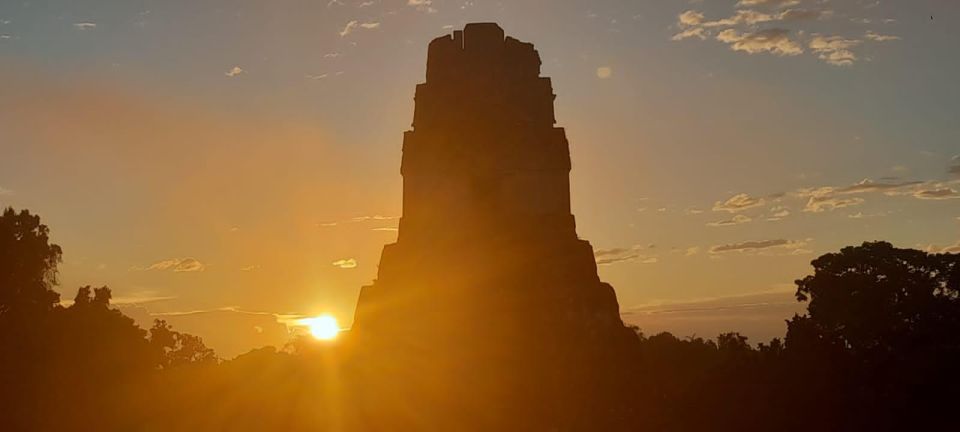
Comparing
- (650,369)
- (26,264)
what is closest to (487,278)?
(650,369)

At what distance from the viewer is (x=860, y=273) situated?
34.6 meters

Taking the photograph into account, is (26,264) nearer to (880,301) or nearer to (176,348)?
(176,348)

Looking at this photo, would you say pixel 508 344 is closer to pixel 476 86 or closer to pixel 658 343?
pixel 476 86

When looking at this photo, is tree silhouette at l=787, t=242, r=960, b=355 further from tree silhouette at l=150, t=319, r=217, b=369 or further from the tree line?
tree silhouette at l=150, t=319, r=217, b=369

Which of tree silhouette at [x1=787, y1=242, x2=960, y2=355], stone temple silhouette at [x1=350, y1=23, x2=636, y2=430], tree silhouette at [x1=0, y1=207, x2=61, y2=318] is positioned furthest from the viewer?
tree silhouette at [x1=0, y1=207, x2=61, y2=318]

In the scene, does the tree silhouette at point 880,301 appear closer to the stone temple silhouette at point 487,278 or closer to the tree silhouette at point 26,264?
the stone temple silhouette at point 487,278

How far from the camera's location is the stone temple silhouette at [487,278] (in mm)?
23062

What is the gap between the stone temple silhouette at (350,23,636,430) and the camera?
23062 mm

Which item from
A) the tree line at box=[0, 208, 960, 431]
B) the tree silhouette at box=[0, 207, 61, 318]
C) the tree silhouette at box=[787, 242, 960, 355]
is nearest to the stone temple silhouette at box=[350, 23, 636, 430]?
the tree line at box=[0, 208, 960, 431]

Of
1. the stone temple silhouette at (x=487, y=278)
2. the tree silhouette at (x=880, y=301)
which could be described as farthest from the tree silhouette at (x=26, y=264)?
the tree silhouette at (x=880, y=301)

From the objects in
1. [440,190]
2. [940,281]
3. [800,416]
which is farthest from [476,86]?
[940,281]

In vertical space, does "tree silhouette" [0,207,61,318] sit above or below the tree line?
above

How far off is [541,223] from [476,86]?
441 centimetres

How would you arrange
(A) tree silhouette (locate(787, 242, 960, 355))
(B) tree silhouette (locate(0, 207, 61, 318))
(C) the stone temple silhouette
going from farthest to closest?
(B) tree silhouette (locate(0, 207, 61, 318))
(A) tree silhouette (locate(787, 242, 960, 355))
(C) the stone temple silhouette
